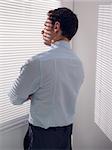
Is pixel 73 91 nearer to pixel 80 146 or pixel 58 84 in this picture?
pixel 58 84

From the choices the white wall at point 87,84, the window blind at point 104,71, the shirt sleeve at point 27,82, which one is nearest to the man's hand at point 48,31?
the shirt sleeve at point 27,82

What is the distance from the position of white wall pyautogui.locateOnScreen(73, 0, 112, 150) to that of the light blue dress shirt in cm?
72

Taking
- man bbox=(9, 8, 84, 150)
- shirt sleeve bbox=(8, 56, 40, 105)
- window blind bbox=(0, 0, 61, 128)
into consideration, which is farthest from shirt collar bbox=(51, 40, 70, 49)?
window blind bbox=(0, 0, 61, 128)

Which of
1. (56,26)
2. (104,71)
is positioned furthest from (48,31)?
(104,71)

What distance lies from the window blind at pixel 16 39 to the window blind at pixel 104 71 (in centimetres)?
45

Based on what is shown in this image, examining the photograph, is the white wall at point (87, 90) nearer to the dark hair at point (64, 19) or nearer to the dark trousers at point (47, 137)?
the dark trousers at point (47, 137)

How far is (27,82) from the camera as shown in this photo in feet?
5.21

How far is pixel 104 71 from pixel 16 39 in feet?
2.47

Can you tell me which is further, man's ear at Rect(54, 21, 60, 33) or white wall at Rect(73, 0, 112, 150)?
white wall at Rect(73, 0, 112, 150)

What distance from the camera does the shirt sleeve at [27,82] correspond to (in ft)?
5.11

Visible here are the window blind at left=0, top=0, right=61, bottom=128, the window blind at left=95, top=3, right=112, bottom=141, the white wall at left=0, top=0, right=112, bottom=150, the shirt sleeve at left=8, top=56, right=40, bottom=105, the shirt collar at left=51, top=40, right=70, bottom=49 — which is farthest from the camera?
the white wall at left=0, top=0, right=112, bottom=150

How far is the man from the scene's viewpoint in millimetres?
1584

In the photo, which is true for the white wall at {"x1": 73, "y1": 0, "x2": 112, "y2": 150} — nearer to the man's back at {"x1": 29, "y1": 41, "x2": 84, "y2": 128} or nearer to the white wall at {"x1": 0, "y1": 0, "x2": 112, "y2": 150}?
the white wall at {"x1": 0, "y1": 0, "x2": 112, "y2": 150}

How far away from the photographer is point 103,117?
2.37 meters
